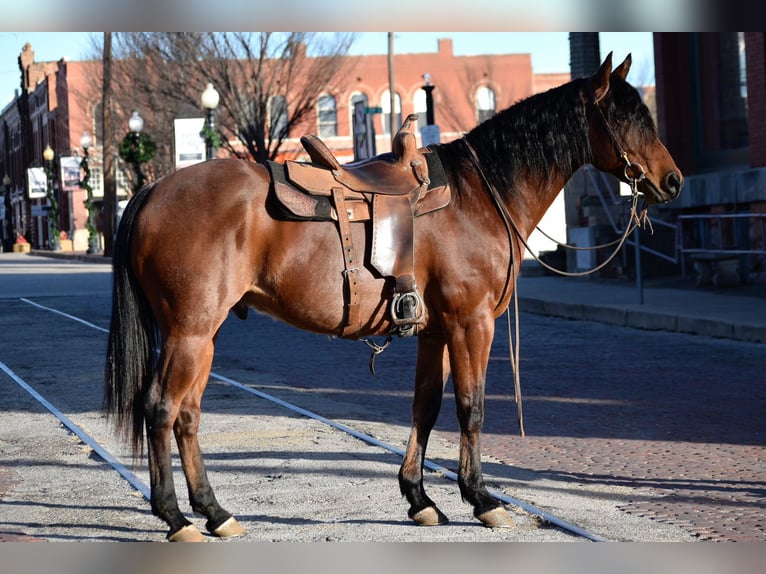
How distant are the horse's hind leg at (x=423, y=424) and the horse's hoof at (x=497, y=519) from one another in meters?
0.23

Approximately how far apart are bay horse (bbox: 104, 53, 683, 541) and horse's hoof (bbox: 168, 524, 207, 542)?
0.5 inches

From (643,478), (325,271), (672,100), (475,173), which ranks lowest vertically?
(643,478)

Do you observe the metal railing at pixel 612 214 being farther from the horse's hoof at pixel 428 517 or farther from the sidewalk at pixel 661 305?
the horse's hoof at pixel 428 517

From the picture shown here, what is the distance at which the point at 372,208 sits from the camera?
18.9 feet

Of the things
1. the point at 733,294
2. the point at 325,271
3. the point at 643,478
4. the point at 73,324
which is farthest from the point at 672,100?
the point at 325,271

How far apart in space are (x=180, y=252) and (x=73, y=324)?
12.7 metres

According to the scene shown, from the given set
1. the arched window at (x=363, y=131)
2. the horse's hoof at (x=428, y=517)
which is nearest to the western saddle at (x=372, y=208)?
the horse's hoof at (x=428, y=517)

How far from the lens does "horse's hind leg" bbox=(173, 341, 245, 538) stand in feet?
18.6

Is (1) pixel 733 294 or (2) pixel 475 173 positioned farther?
(1) pixel 733 294

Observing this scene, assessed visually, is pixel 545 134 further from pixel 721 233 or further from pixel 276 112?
pixel 276 112

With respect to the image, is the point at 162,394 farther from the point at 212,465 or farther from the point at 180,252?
the point at 212,465

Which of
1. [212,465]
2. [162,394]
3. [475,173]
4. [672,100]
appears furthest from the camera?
[672,100]

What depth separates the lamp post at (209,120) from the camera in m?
24.8
